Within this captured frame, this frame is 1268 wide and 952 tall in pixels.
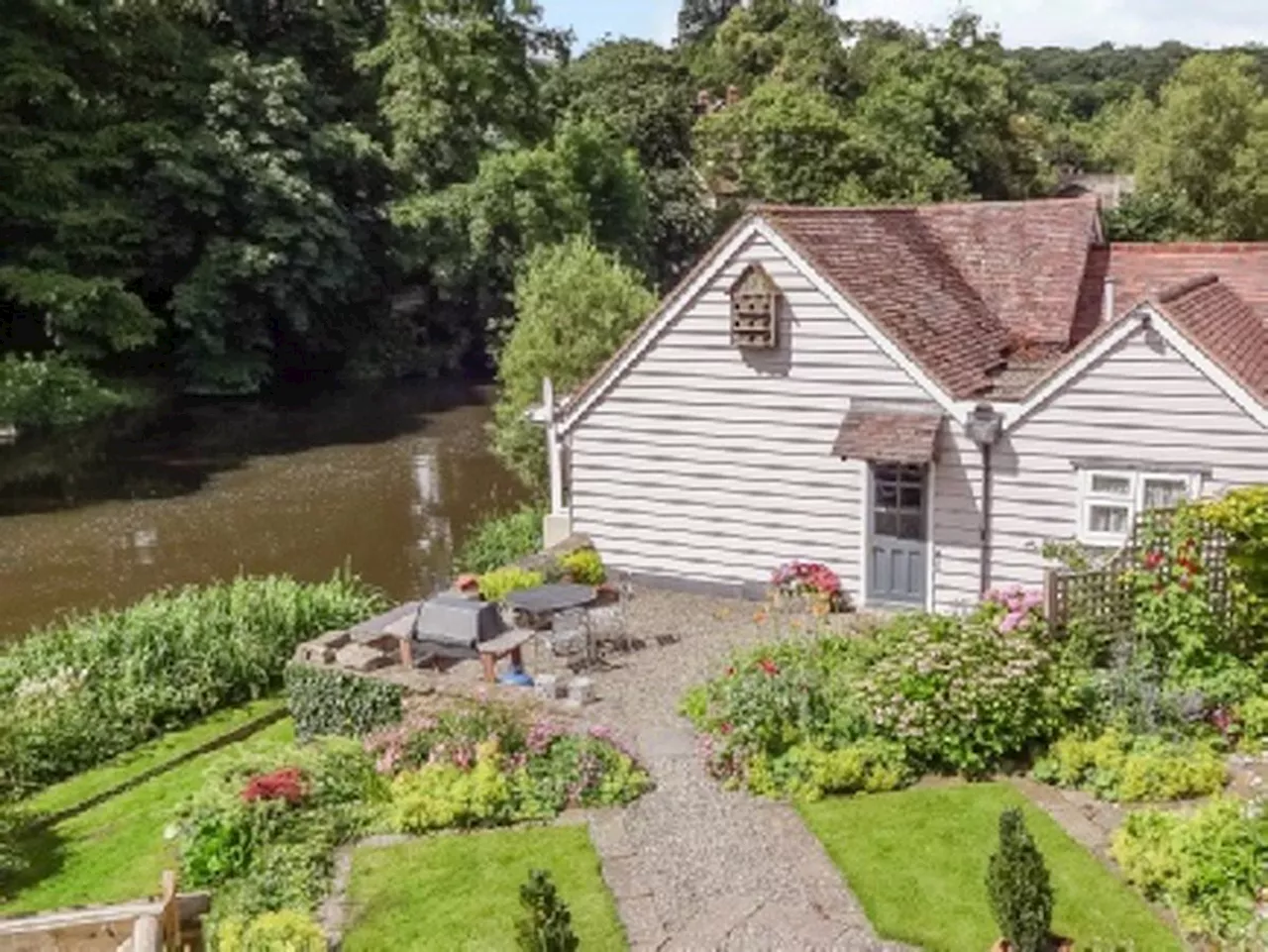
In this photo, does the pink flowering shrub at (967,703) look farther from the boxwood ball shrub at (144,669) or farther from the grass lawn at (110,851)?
the boxwood ball shrub at (144,669)

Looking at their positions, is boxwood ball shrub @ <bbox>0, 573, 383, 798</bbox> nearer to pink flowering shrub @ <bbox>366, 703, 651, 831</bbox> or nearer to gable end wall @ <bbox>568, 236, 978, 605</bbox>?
gable end wall @ <bbox>568, 236, 978, 605</bbox>

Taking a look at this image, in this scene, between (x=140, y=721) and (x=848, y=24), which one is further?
(x=848, y=24)

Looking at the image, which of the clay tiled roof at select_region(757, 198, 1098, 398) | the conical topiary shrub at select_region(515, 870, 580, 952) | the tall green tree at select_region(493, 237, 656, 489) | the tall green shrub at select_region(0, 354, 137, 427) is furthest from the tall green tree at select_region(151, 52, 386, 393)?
the conical topiary shrub at select_region(515, 870, 580, 952)

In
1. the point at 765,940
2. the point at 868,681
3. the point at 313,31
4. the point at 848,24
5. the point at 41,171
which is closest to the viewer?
the point at 765,940

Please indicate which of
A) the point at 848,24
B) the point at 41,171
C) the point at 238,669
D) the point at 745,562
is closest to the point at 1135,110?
the point at 848,24

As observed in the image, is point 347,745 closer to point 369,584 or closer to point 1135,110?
point 369,584

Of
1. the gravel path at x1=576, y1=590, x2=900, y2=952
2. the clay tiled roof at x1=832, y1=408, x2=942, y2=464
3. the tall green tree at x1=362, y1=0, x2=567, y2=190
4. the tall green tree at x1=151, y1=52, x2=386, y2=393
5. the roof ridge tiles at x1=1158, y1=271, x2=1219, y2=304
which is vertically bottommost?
the gravel path at x1=576, y1=590, x2=900, y2=952
